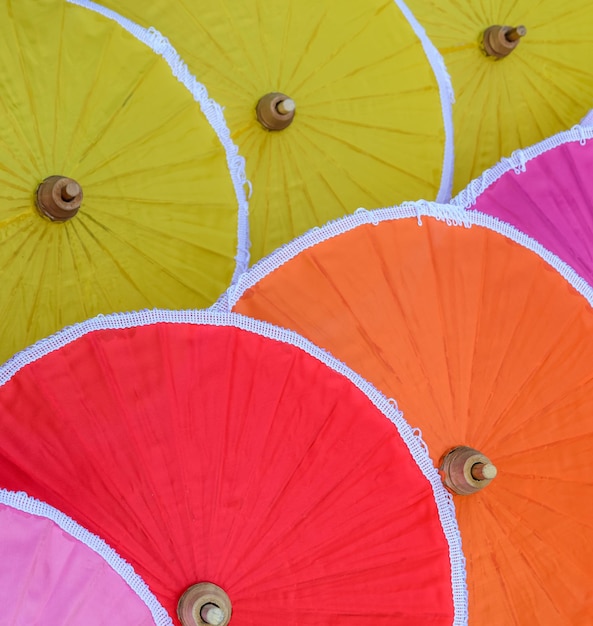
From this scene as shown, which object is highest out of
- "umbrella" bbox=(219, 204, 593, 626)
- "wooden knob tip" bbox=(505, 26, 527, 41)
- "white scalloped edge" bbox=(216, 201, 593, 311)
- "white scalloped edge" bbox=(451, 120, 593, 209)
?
"wooden knob tip" bbox=(505, 26, 527, 41)

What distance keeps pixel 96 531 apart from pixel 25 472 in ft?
0.40

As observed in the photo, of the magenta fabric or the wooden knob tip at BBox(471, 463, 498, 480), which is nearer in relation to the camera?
the wooden knob tip at BBox(471, 463, 498, 480)

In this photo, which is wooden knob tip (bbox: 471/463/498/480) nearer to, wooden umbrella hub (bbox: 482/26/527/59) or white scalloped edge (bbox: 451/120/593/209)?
white scalloped edge (bbox: 451/120/593/209)

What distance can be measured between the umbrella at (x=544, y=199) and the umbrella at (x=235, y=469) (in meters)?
0.63

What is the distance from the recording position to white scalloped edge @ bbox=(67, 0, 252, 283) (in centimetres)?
162

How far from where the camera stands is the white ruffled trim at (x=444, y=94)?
6.37 ft

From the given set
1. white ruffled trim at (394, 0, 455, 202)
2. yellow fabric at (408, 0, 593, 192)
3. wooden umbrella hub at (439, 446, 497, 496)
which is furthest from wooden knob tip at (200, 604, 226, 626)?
yellow fabric at (408, 0, 593, 192)

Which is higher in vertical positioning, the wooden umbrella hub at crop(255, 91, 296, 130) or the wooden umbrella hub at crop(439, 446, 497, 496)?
the wooden umbrella hub at crop(255, 91, 296, 130)

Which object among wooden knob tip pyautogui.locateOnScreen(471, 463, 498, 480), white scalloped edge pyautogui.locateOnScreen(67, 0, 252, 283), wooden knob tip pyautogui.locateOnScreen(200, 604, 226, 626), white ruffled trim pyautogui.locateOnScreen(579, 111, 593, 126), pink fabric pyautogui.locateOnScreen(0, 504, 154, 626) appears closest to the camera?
pink fabric pyautogui.locateOnScreen(0, 504, 154, 626)

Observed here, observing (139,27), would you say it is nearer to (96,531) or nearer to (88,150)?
(88,150)

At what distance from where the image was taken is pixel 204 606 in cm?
117

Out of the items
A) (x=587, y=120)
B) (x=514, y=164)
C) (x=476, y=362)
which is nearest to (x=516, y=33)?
(x=587, y=120)

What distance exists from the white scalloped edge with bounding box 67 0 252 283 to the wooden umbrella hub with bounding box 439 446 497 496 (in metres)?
0.55

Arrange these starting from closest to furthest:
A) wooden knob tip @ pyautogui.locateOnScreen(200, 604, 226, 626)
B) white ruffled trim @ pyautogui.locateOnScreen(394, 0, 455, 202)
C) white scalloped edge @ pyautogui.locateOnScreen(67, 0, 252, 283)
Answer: wooden knob tip @ pyautogui.locateOnScreen(200, 604, 226, 626), white scalloped edge @ pyautogui.locateOnScreen(67, 0, 252, 283), white ruffled trim @ pyautogui.locateOnScreen(394, 0, 455, 202)
